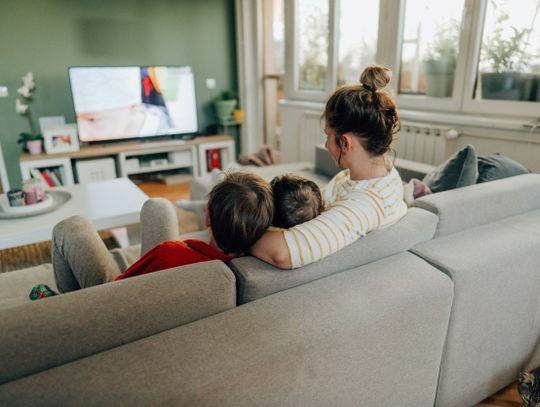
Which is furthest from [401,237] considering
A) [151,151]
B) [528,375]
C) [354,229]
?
[151,151]

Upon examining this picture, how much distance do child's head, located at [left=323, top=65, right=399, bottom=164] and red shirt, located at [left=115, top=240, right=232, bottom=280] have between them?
19.7 inches

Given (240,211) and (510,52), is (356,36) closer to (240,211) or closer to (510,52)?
(510,52)

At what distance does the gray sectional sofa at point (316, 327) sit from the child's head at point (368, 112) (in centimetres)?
26

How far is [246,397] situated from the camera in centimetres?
78

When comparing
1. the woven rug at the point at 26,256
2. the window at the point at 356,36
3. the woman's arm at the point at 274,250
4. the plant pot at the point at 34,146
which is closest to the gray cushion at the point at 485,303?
the woman's arm at the point at 274,250

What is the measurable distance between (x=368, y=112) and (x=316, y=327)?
0.60 meters

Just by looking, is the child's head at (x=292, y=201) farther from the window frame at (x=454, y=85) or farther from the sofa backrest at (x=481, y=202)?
the window frame at (x=454, y=85)

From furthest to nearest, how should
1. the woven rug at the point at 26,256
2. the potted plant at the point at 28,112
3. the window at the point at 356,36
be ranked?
the potted plant at the point at 28,112
the window at the point at 356,36
the woven rug at the point at 26,256

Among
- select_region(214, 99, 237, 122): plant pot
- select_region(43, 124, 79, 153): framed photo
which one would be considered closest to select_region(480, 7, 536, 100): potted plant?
select_region(214, 99, 237, 122): plant pot

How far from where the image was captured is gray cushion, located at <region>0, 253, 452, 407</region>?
0.70 meters

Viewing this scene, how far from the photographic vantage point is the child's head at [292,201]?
3.39ft

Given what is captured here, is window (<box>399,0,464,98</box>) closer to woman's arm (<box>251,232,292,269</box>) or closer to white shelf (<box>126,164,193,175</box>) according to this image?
woman's arm (<box>251,232,292,269</box>)

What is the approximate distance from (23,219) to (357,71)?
108 inches

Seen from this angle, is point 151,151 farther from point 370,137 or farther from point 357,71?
point 370,137
